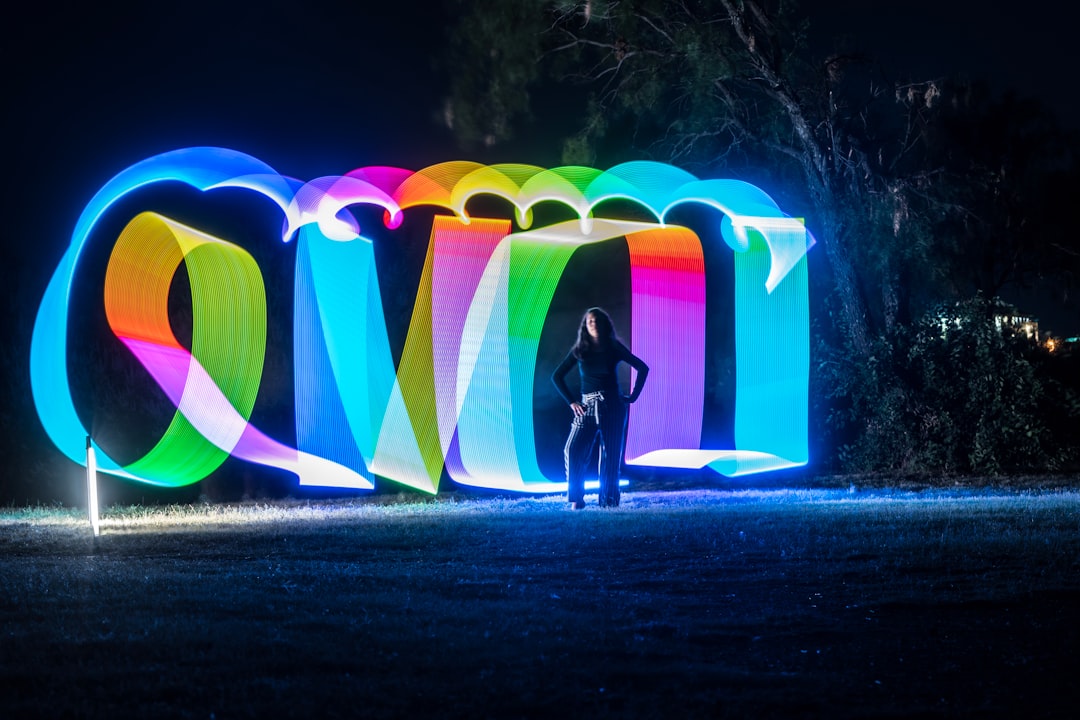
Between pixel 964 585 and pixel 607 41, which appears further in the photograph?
pixel 607 41

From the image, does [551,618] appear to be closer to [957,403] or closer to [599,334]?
[599,334]

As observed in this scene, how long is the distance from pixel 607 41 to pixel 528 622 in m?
15.0

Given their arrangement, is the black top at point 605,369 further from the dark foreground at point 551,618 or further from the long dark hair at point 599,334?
the dark foreground at point 551,618

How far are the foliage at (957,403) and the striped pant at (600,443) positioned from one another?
236 inches

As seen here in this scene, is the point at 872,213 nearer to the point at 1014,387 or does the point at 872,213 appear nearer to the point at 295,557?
the point at 1014,387

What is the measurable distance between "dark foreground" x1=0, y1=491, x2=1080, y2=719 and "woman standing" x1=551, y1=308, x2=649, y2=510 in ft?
5.24

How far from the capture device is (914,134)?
2102 cm

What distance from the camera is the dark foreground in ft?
A: 17.4

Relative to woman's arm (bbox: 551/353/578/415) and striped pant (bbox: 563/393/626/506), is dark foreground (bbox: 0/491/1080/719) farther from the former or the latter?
woman's arm (bbox: 551/353/578/415)

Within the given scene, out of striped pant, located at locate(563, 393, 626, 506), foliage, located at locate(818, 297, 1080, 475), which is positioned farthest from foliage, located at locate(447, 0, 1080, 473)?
striped pant, located at locate(563, 393, 626, 506)

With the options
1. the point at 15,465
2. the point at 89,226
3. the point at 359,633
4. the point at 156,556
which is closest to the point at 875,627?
the point at 359,633

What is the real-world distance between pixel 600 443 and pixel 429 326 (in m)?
2.62

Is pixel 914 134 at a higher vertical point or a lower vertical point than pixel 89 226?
higher

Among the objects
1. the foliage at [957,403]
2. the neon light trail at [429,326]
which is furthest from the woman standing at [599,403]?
the foliage at [957,403]
